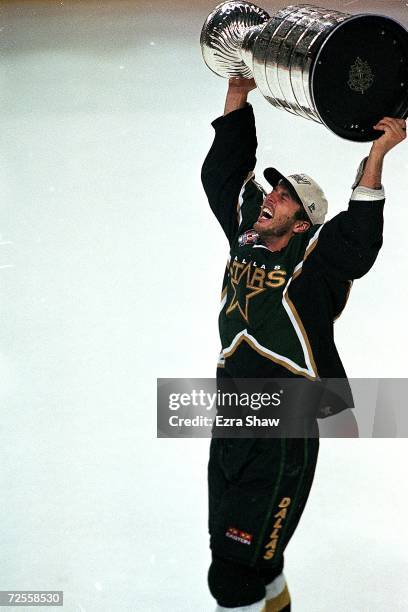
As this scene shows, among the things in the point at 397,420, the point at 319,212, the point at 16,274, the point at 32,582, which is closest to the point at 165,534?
the point at 32,582

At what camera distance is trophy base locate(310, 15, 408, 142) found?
257 cm

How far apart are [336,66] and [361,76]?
0.22 feet

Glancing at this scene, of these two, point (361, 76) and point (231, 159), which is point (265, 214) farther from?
point (361, 76)

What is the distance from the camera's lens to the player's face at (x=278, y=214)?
287 cm

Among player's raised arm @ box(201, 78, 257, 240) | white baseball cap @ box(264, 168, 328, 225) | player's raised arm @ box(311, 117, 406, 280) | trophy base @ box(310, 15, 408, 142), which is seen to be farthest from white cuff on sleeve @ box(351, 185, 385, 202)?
player's raised arm @ box(201, 78, 257, 240)

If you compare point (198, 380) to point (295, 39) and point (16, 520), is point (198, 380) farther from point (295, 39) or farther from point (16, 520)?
point (295, 39)

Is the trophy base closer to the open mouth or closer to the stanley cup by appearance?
the stanley cup

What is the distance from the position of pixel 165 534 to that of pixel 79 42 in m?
2.90

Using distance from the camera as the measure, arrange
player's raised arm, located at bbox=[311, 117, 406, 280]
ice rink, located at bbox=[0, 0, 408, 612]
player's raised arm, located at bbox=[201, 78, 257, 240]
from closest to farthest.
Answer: player's raised arm, located at bbox=[311, 117, 406, 280] → player's raised arm, located at bbox=[201, 78, 257, 240] → ice rink, located at bbox=[0, 0, 408, 612]

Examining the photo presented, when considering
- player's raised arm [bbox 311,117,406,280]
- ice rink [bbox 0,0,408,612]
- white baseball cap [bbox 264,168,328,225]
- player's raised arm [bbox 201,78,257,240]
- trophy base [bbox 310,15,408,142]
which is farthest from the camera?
ice rink [bbox 0,0,408,612]

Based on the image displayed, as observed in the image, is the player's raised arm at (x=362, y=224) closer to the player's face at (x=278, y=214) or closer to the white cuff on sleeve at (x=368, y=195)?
the white cuff on sleeve at (x=368, y=195)

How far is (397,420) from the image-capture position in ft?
10.1

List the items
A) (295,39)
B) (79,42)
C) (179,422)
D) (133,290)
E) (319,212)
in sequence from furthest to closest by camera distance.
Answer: (79,42) → (133,290) → (179,422) → (319,212) → (295,39)

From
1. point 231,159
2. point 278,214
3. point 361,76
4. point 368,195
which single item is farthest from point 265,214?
point 361,76
